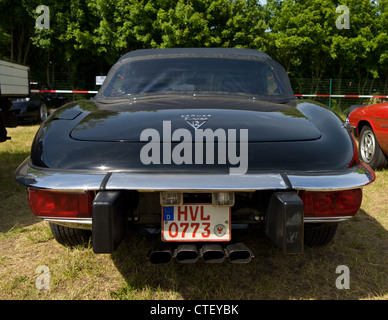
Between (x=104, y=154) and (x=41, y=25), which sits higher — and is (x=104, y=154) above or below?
below

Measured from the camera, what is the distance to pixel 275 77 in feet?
8.69

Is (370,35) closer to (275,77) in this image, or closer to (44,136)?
(275,77)

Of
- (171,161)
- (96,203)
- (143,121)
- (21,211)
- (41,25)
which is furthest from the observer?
(41,25)

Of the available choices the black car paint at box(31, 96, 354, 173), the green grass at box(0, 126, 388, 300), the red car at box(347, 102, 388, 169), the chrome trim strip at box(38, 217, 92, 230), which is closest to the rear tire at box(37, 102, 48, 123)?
the green grass at box(0, 126, 388, 300)

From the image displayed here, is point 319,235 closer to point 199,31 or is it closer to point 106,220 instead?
point 106,220

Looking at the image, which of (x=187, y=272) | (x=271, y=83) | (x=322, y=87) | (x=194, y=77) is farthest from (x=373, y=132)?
(x=322, y=87)

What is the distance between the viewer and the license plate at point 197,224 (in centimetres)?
168

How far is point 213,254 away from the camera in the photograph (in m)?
1.66

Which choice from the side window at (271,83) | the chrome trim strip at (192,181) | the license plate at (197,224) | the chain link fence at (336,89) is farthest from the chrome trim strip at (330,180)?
the chain link fence at (336,89)

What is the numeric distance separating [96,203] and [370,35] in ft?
69.6

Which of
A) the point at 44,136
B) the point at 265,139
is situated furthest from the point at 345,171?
the point at 44,136

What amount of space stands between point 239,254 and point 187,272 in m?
0.60

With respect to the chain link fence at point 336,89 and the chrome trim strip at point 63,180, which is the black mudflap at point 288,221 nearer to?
the chrome trim strip at point 63,180

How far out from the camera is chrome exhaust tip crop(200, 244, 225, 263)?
64.4 inches
